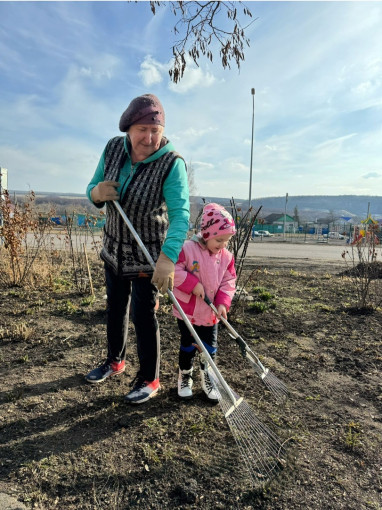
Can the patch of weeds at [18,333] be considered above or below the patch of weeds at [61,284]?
below

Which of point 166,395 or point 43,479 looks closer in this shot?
point 43,479

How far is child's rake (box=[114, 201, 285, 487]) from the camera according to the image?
189 centimetres

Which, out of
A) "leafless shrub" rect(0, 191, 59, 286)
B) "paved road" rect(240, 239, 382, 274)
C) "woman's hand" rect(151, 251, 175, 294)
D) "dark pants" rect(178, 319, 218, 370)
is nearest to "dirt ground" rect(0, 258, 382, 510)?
"dark pants" rect(178, 319, 218, 370)

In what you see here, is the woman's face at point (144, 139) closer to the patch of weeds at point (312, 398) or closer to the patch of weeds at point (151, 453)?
the patch of weeds at point (151, 453)

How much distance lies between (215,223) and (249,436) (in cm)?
131

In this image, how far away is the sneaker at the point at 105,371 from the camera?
8.81 feet

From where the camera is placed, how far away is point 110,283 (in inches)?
99.0

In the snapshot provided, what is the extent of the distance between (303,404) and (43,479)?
5.66 feet

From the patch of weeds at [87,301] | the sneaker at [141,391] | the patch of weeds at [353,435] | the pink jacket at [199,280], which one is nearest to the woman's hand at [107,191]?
the pink jacket at [199,280]

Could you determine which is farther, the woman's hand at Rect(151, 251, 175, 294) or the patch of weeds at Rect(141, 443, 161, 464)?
the woman's hand at Rect(151, 251, 175, 294)

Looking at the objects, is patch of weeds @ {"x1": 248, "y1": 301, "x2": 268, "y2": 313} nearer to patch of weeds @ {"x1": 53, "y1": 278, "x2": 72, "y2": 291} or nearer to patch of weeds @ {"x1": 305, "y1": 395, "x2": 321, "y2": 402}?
patch of weeds @ {"x1": 305, "y1": 395, "x2": 321, "y2": 402}

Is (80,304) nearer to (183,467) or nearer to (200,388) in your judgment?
(200,388)

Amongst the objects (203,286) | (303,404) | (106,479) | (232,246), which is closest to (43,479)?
(106,479)

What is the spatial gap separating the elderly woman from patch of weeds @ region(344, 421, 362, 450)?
1.26 metres
